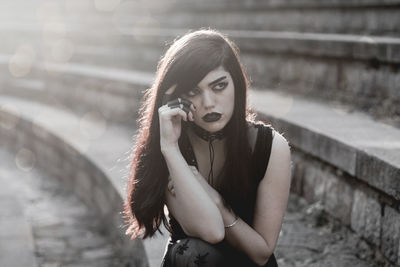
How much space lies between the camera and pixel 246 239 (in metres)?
2.49

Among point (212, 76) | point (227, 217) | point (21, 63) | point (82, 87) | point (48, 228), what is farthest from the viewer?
point (21, 63)

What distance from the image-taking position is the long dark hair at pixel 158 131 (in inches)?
95.7

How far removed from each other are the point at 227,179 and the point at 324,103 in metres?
2.67

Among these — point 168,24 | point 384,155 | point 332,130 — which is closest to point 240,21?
point 168,24

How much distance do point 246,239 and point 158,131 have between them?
24.9 inches

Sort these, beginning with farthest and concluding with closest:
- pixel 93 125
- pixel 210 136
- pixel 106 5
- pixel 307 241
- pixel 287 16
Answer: pixel 106 5 < pixel 287 16 < pixel 93 125 < pixel 307 241 < pixel 210 136

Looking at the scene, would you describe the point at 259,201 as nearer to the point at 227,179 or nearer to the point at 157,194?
the point at 227,179

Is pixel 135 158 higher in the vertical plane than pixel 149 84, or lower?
higher

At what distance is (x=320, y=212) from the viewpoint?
141 inches

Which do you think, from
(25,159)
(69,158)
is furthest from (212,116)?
(25,159)

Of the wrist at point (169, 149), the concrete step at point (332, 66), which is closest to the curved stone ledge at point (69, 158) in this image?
the wrist at point (169, 149)

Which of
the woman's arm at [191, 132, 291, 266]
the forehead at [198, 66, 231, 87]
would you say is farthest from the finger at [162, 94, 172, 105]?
the woman's arm at [191, 132, 291, 266]

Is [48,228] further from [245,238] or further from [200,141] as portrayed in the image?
[245,238]

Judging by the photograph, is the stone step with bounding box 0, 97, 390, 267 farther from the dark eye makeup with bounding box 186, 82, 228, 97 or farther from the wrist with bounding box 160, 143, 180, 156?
the dark eye makeup with bounding box 186, 82, 228, 97
